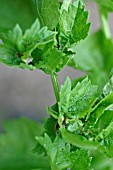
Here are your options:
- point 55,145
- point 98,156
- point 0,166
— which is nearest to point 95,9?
point 98,156

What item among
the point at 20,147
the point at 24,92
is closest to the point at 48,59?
the point at 20,147

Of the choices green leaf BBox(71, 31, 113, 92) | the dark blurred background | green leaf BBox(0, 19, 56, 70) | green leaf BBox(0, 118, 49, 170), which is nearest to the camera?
green leaf BBox(0, 19, 56, 70)

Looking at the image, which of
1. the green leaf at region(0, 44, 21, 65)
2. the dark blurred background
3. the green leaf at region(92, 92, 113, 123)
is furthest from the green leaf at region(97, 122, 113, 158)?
the dark blurred background

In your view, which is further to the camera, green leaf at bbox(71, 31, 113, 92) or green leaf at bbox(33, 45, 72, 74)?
green leaf at bbox(71, 31, 113, 92)

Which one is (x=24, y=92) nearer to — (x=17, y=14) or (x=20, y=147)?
(x=20, y=147)

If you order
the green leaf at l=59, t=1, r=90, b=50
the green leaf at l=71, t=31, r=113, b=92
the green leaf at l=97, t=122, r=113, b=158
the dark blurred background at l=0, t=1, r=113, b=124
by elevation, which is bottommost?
the green leaf at l=97, t=122, r=113, b=158

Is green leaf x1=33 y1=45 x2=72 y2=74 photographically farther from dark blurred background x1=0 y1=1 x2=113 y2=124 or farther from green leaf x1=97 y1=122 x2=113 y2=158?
dark blurred background x1=0 y1=1 x2=113 y2=124

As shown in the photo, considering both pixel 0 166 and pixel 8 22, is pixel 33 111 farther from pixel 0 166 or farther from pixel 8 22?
pixel 8 22
